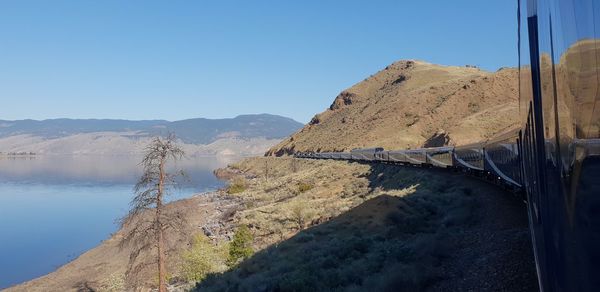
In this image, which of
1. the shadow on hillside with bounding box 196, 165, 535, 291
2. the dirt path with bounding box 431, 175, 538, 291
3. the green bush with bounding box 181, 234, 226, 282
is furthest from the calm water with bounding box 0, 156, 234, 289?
the dirt path with bounding box 431, 175, 538, 291

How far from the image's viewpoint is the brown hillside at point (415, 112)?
81919mm

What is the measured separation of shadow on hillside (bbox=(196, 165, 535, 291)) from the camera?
38.8 ft

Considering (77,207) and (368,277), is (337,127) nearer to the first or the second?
(77,207)

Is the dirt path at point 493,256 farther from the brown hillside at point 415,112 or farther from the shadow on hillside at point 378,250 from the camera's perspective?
the brown hillside at point 415,112

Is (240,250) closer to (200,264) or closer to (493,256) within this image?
(200,264)

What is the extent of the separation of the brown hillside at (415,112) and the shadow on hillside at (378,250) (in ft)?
180

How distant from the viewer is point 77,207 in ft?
252

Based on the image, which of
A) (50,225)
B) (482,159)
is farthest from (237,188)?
(482,159)

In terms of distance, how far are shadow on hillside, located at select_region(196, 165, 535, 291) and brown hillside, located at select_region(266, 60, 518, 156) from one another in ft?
180

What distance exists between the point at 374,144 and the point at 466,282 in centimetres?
9284

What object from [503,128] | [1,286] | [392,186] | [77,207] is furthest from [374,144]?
[1,286]

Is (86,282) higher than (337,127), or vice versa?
(337,127)

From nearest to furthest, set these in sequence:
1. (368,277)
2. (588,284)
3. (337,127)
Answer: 1. (588,284)
2. (368,277)
3. (337,127)

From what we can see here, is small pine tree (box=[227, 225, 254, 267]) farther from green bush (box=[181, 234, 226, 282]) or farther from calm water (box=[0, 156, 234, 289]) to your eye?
calm water (box=[0, 156, 234, 289])
